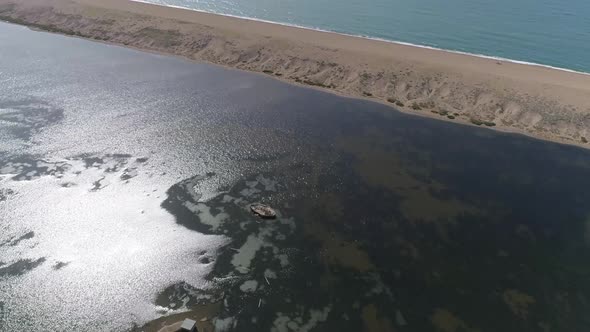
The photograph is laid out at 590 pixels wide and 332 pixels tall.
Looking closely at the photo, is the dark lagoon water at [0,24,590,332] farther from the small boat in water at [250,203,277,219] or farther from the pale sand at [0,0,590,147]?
the pale sand at [0,0,590,147]

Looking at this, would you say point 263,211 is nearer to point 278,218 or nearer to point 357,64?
point 278,218

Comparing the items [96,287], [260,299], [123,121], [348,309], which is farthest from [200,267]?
[123,121]

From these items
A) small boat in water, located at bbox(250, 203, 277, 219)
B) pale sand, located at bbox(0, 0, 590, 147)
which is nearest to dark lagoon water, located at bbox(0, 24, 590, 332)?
small boat in water, located at bbox(250, 203, 277, 219)

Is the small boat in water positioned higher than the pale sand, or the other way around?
the pale sand

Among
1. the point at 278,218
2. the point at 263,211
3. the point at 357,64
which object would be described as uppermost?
the point at 357,64

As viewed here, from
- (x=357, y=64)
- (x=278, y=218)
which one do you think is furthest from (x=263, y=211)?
(x=357, y=64)
